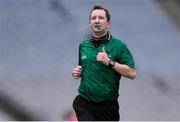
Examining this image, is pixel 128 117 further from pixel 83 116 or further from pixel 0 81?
pixel 83 116

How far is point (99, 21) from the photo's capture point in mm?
4609

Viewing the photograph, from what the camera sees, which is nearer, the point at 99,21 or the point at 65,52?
the point at 99,21

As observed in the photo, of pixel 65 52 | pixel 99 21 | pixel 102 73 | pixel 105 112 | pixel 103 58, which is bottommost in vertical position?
pixel 65 52

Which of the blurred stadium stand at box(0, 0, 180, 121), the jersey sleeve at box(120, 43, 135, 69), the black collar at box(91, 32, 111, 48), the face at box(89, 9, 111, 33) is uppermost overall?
the face at box(89, 9, 111, 33)

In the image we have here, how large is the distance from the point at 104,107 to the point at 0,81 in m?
3.90

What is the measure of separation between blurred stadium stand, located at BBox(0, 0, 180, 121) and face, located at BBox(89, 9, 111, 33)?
11.7 ft

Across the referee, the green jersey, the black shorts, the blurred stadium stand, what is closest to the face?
the referee

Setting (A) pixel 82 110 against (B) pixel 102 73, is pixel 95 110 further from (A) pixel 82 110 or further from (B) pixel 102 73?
(B) pixel 102 73

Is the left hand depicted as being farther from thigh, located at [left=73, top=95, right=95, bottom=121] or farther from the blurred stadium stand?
the blurred stadium stand

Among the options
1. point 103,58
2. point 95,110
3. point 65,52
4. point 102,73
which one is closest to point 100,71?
point 102,73

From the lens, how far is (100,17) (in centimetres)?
463

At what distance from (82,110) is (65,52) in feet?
12.4

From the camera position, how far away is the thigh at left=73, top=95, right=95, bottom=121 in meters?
4.70

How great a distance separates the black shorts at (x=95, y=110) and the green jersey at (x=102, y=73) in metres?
0.04
